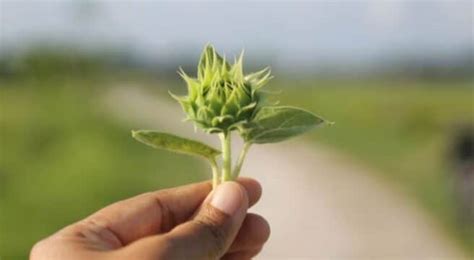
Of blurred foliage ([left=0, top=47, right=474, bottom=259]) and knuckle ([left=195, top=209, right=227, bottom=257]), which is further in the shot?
blurred foliage ([left=0, top=47, right=474, bottom=259])

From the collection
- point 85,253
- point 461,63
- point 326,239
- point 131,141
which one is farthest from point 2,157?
point 85,253

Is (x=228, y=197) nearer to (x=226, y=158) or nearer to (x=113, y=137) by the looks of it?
(x=226, y=158)

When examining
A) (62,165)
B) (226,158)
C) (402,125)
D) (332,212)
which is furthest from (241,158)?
(402,125)

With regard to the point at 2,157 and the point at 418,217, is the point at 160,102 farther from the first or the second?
the point at 418,217

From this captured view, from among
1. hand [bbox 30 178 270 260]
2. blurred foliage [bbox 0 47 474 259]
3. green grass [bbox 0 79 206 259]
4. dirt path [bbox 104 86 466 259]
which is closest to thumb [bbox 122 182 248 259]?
hand [bbox 30 178 270 260]

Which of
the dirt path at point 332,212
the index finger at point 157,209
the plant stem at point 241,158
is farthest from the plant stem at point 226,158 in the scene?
the dirt path at point 332,212

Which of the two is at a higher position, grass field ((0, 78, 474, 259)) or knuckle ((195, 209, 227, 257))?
knuckle ((195, 209, 227, 257))

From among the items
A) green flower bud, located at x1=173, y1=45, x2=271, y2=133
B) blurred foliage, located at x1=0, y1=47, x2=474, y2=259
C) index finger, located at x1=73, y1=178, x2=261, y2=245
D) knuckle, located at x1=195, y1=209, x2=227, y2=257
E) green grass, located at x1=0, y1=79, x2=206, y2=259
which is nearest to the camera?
green flower bud, located at x1=173, y1=45, x2=271, y2=133

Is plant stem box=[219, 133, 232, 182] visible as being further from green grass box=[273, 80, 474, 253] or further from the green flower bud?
green grass box=[273, 80, 474, 253]
